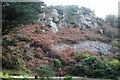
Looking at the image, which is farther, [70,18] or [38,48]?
[70,18]

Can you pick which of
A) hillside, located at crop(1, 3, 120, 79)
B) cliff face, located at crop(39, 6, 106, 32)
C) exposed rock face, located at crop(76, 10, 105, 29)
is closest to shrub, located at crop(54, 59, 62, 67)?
hillside, located at crop(1, 3, 120, 79)

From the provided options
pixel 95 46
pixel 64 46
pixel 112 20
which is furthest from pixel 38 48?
pixel 112 20

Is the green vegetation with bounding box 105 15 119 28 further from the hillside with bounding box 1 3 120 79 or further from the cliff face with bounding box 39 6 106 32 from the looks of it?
the cliff face with bounding box 39 6 106 32

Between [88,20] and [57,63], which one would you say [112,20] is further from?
[57,63]

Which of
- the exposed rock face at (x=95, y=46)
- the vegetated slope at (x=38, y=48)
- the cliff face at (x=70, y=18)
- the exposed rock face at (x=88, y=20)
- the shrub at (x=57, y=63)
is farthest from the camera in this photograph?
the exposed rock face at (x=88, y=20)

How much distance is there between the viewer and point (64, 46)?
1658cm

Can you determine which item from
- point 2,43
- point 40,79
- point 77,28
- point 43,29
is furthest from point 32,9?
point 77,28

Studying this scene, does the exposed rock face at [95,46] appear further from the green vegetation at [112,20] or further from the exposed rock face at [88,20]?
the green vegetation at [112,20]

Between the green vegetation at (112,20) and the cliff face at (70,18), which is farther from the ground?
the cliff face at (70,18)

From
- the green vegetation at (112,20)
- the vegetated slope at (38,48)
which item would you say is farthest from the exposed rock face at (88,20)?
the vegetated slope at (38,48)

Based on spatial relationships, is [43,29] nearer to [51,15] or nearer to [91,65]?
[51,15]

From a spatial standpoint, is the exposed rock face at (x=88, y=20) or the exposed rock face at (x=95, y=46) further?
the exposed rock face at (x=88, y=20)

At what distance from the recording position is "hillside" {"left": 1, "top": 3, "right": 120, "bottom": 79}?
41.9 feet

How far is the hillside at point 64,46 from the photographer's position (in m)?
12.8
